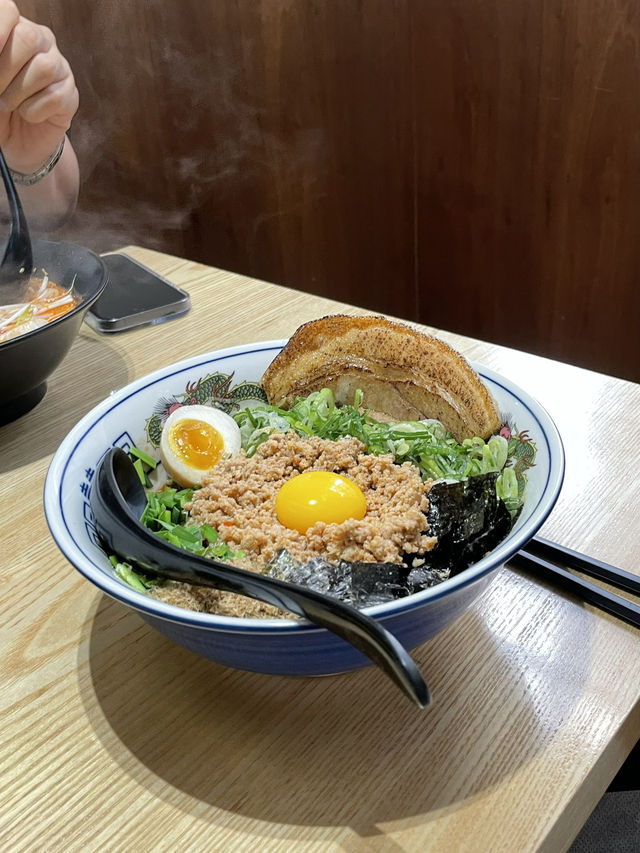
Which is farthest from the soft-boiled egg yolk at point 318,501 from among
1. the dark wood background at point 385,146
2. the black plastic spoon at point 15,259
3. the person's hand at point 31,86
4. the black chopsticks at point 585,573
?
the dark wood background at point 385,146

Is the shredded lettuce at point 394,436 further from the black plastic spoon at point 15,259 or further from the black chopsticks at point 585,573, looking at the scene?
the black plastic spoon at point 15,259

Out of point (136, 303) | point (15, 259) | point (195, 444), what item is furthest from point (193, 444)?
point (136, 303)

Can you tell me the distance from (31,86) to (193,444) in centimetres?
100

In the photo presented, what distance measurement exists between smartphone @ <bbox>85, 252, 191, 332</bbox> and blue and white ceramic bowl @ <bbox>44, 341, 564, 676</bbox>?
1.94 feet

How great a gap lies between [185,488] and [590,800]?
56 cm

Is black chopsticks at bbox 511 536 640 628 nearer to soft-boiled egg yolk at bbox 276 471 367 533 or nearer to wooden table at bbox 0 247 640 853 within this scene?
wooden table at bbox 0 247 640 853

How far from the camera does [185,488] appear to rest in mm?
979

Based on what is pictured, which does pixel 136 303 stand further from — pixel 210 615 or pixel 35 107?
pixel 210 615

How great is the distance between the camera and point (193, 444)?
0.98m

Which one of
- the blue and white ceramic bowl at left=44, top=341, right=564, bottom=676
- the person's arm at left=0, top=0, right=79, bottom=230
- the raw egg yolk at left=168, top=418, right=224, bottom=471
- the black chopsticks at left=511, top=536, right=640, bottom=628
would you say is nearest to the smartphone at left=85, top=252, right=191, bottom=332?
the person's arm at left=0, top=0, right=79, bottom=230

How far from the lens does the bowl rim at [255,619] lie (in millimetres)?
613

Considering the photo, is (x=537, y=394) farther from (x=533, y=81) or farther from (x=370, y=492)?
(x=533, y=81)

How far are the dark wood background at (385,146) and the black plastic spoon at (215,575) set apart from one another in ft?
6.08

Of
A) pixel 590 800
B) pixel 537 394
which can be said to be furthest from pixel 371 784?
pixel 537 394
